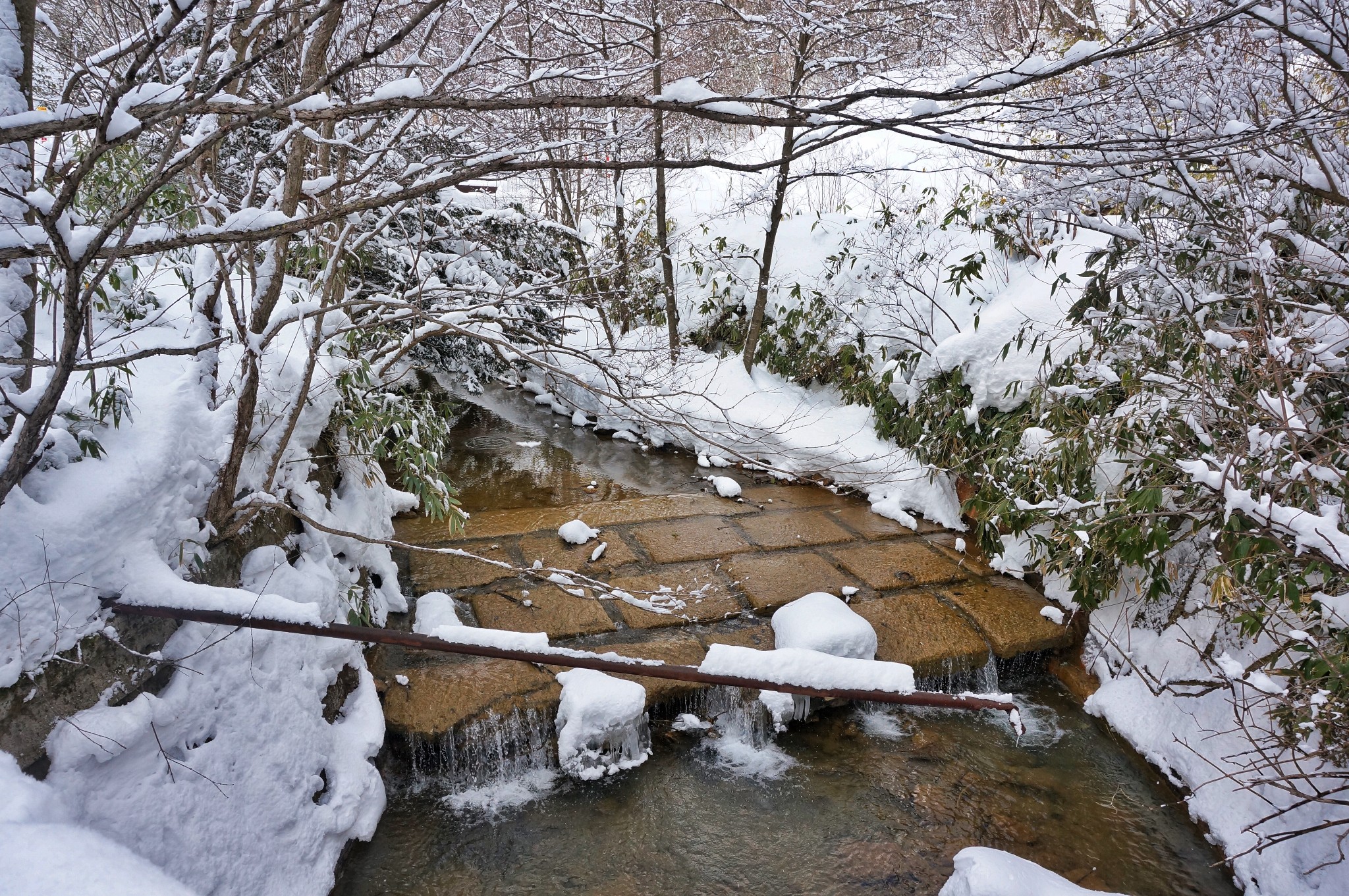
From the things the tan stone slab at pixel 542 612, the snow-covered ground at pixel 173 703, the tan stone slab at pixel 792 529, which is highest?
the snow-covered ground at pixel 173 703

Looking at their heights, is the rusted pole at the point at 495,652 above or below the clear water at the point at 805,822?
above

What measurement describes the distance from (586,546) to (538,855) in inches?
66.7

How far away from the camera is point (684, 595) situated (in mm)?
3393

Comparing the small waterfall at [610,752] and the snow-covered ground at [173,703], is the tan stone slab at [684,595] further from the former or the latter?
the snow-covered ground at [173,703]

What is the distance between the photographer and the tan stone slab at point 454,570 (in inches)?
134

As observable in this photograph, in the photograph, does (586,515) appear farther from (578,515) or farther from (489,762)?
(489,762)

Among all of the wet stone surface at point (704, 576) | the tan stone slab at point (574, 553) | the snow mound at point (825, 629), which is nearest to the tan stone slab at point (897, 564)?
the wet stone surface at point (704, 576)

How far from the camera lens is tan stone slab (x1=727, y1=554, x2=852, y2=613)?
343cm

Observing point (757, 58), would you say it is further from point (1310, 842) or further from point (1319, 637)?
point (1310, 842)

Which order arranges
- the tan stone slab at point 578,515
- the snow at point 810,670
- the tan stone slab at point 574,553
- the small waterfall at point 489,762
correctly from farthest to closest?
1. the tan stone slab at point 578,515
2. the tan stone slab at point 574,553
3. the small waterfall at point 489,762
4. the snow at point 810,670

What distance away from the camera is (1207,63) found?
9.46 feet

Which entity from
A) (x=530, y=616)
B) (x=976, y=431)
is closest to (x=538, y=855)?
(x=530, y=616)

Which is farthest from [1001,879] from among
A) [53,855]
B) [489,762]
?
[53,855]

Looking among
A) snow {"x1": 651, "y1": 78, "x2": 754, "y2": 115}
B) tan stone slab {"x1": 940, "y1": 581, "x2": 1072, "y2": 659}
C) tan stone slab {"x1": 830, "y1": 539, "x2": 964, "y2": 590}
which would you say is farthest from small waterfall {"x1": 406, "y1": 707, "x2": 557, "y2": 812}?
snow {"x1": 651, "y1": 78, "x2": 754, "y2": 115}
